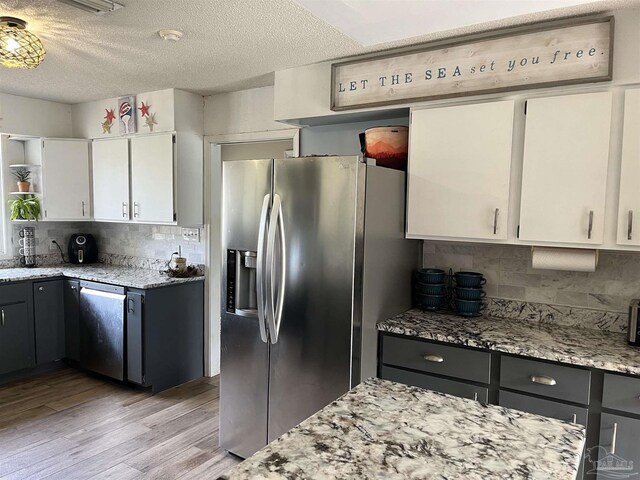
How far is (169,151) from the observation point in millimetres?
3771

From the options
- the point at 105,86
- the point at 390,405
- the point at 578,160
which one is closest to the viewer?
the point at 390,405

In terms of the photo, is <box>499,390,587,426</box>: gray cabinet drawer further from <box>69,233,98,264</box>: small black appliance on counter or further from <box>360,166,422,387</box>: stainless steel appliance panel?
<box>69,233,98,264</box>: small black appliance on counter

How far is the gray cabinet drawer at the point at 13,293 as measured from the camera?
3697 mm

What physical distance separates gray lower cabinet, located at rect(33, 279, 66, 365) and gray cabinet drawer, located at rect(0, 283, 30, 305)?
0.08 m

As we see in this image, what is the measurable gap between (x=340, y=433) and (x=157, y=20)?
215cm

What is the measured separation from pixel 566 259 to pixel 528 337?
1.40 feet

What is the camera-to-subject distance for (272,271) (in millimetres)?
2510

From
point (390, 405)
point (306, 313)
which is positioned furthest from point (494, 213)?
point (390, 405)

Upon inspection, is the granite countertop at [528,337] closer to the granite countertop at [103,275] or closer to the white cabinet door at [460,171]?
the white cabinet door at [460,171]

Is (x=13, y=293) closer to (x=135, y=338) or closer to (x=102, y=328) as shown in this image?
(x=102, y=328)

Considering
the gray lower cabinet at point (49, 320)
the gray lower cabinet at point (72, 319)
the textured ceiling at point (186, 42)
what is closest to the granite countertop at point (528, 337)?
the textured ceiling at point (186, 42)

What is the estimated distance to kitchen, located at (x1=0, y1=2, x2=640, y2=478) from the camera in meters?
1.39

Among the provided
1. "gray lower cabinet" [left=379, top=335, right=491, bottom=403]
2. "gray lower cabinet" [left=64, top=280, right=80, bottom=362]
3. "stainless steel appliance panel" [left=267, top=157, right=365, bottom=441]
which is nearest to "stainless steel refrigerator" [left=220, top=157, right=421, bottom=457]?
"stainless steel appliance panel" [left=267, top=157, right=365, bottom=441]

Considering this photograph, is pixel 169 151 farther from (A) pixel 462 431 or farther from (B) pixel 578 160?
(A) pixel 462 431
